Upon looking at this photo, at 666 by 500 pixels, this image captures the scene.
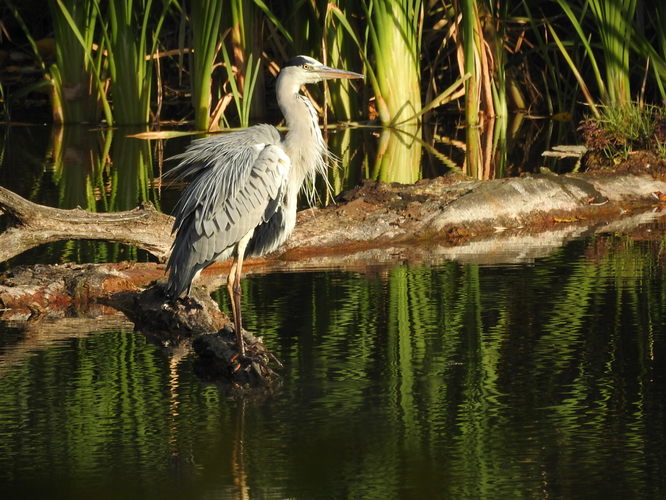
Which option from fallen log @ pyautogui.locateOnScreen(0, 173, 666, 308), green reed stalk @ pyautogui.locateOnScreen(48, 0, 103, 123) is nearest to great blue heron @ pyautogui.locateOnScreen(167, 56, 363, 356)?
fallen log @ pyautogui.locateOnScreen(0, 173, 666, 308)

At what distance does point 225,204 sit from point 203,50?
8.83 meters

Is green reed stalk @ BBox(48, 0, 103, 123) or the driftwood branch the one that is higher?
green reed stalk @ BBox(48, 0, 103, 123)

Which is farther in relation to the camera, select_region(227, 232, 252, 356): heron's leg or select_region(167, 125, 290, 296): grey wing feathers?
select_region(167, 125, 290, 296): grey wing feathers

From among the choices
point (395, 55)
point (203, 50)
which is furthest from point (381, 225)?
point (203, 50)

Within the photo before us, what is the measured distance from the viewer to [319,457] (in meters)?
4.76

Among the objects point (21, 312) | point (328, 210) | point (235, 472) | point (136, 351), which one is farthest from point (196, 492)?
point (328, 210)

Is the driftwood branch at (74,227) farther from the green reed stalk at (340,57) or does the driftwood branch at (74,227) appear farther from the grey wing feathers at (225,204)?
the green reed stalk at (340,57)

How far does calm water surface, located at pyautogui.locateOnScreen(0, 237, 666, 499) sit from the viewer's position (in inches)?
178

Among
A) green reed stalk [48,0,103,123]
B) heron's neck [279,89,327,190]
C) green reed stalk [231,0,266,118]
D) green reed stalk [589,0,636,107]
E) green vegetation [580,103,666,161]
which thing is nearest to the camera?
heron's neck [279,89,327,190]

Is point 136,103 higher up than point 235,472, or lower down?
higher up

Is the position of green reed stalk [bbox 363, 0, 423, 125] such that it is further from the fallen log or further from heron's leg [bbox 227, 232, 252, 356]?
heron's leg [bbox 227, 232, 252, 356]

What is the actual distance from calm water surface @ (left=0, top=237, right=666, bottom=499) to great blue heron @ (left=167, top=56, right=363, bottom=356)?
1.55 ft

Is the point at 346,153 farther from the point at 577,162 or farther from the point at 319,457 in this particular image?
the point at 319,457

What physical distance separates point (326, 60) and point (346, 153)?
5.43ft
